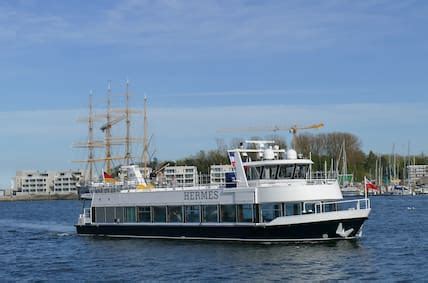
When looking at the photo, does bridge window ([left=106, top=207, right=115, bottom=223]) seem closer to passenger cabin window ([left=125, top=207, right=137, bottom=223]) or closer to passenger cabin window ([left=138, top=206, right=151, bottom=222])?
passenger cabin window ([left=125, top=207, right=137, bottom=223])

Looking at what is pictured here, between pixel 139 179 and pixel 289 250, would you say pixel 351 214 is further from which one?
pixel 139 179

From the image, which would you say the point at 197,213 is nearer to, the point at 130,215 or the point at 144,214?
the point at 144,214

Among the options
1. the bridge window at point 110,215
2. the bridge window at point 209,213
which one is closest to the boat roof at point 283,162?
the bridge window at point 209,213

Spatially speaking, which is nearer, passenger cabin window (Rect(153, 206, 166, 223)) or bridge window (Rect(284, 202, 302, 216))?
bridge window (Rect(284, 202, 302, 216))

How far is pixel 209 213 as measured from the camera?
5112cm

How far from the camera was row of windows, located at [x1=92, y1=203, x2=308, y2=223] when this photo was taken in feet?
157

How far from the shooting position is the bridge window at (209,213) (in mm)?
50719

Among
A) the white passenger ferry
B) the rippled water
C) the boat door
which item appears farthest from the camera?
the boat door

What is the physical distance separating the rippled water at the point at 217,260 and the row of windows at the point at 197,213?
1.66 metres

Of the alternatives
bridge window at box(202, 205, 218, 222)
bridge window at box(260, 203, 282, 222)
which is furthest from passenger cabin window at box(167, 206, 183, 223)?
bridge window at box(260, 203, 282, 222)

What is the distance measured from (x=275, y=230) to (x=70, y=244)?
1715cm

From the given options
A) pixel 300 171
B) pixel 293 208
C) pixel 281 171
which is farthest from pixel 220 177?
pixel 293 208

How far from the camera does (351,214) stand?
47281 millimetres

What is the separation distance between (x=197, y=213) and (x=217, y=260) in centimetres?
953
